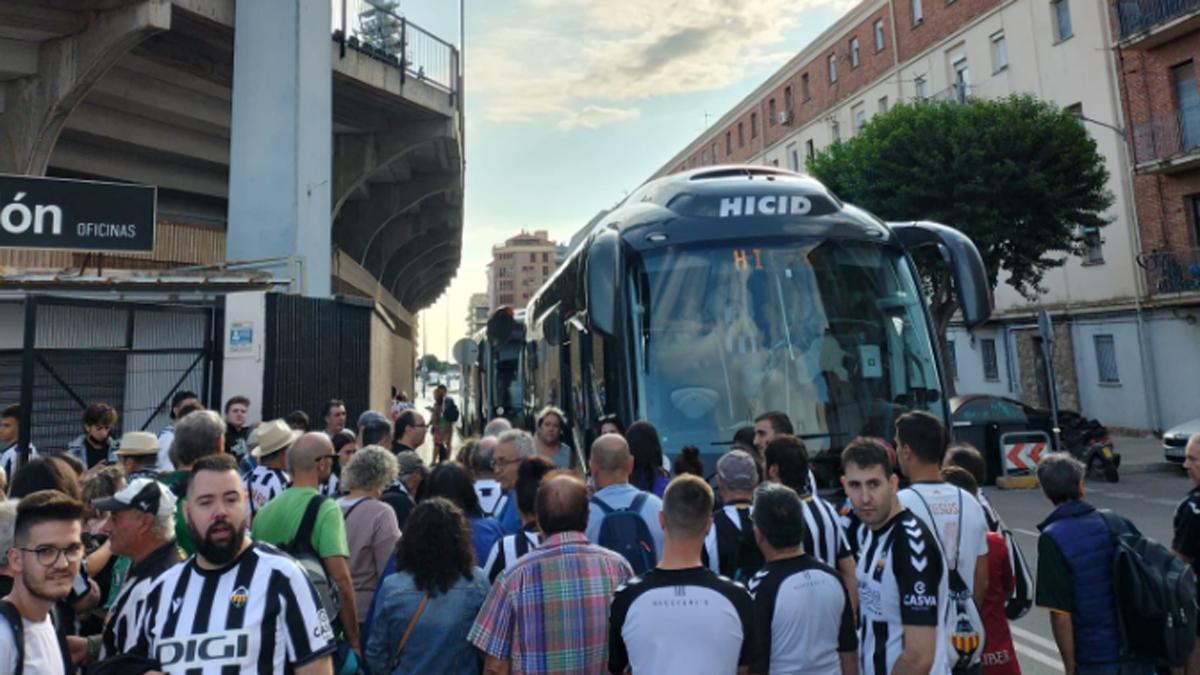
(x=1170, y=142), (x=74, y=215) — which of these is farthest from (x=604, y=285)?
(x=1170, y=142)

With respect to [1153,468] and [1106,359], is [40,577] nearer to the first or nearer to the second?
[1153,468]

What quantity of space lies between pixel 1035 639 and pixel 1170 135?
74.0 feet

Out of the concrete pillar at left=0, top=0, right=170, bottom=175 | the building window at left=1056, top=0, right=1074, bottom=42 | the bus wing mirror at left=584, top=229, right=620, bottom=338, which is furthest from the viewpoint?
the building window at left=1056, top=0, right=1074, bottom=42

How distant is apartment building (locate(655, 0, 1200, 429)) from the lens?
23.2m

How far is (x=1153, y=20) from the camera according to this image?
21875mm

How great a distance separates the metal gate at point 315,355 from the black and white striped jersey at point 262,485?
608 centimetres

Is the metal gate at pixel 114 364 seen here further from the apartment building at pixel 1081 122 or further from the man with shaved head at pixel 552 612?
the apartment building at pixel 1081 122

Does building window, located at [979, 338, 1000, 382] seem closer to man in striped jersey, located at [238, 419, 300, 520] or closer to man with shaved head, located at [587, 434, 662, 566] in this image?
man with shaved head, located at [587, 434, 662, 566]

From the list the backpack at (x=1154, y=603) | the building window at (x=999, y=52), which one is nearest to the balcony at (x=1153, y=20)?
the building window at (x=999, y=52)

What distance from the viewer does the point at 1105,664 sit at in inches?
135

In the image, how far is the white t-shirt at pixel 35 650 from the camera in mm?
2197

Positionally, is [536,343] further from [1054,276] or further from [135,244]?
[1054,276]

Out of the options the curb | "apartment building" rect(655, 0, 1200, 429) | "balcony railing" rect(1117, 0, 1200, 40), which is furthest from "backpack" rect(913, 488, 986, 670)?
"balcony railing" rect(1117, 0, 1200, 40)

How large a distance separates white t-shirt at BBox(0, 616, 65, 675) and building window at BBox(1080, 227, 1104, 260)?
1095 inches
